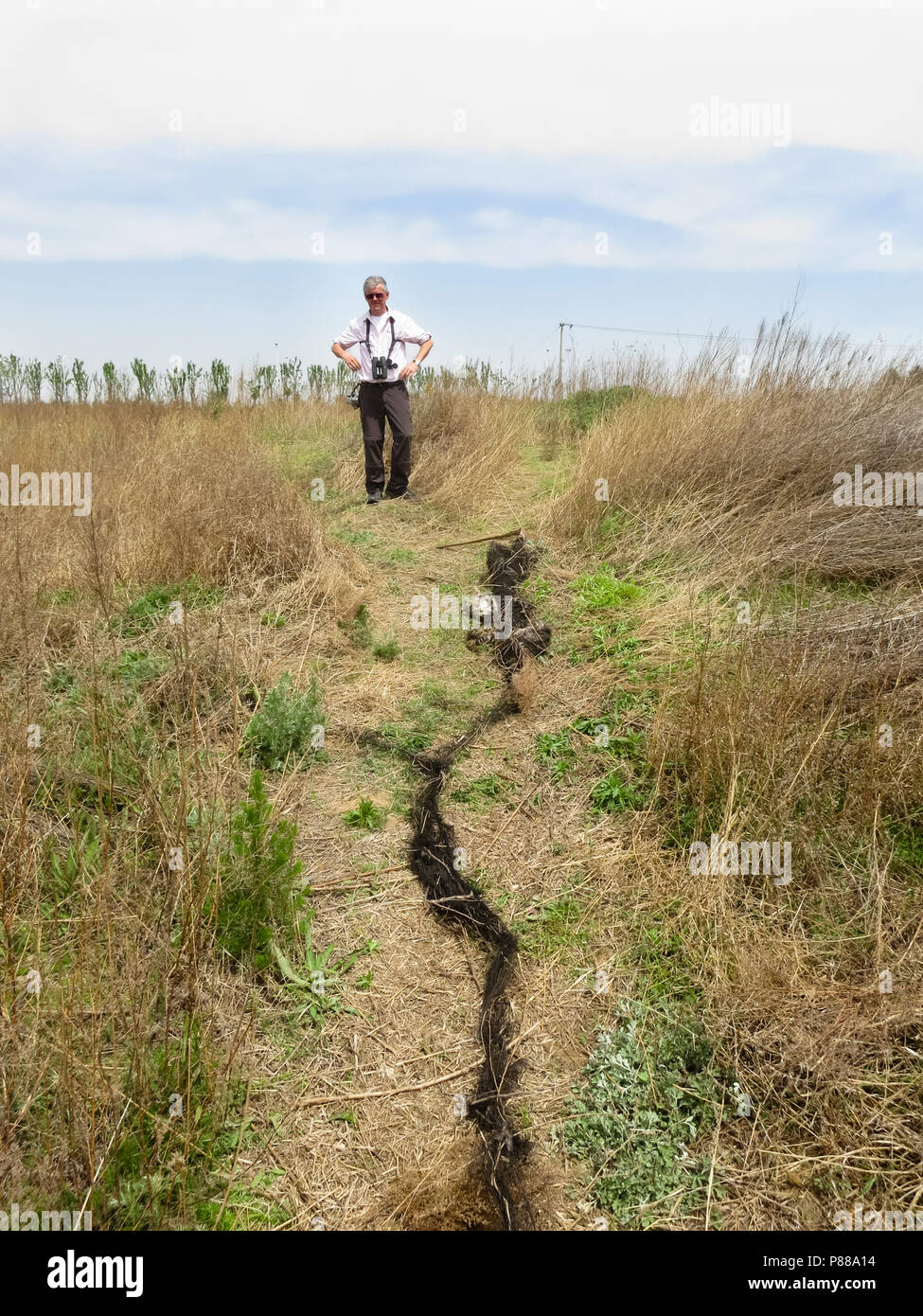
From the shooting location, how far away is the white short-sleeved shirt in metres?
7.16

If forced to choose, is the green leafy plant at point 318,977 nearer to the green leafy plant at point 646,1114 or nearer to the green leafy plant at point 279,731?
the green leafy plant at point 646,1114

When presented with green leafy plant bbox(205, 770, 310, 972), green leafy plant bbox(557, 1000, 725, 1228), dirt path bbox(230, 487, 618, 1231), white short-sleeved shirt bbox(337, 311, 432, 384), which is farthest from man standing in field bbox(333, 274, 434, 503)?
green leafy plant bbox(557, 1000, 725, 1228)

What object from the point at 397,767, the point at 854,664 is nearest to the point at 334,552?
the point at 397,767

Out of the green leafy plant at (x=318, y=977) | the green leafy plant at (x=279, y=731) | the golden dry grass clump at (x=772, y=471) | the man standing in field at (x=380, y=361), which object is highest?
the man standing in field at (x=380, y=361)

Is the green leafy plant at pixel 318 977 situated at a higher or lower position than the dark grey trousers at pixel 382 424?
lower

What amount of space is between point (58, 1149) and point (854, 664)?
314 cm

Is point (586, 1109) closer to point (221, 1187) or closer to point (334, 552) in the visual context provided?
point (221, 1187)

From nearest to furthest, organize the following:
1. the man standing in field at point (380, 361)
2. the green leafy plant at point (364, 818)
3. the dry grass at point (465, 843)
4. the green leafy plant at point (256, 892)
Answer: the dry grass at point (465, 843) → the green leafy plant at point (256, 892) → the green leafy plant at point (364, 818) → the man standing in field at point (380, 361)

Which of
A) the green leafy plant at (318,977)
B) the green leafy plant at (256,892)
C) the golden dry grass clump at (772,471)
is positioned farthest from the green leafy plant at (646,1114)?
the golden dry grass clump at (772,471)

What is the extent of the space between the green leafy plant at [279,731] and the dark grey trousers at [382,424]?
4153 millimetres

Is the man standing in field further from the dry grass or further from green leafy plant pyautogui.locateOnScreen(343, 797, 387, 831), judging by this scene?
green leafy plant pyautogui.locateOnScreen(343, 797, 387, 831)

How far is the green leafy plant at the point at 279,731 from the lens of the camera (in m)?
3.57

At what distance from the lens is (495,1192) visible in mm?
2027

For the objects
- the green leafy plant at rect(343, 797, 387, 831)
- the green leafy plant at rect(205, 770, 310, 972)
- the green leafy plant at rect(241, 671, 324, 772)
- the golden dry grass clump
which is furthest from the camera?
the golden dry grass clump
